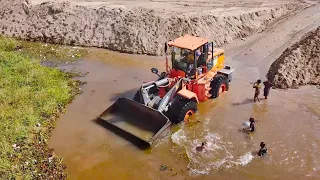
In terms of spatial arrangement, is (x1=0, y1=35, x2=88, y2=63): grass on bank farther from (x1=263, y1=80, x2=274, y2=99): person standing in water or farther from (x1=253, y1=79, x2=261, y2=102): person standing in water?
(x1=263, y1=80, x2=274, y2=99): person standing in water

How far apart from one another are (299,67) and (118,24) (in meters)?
9.46

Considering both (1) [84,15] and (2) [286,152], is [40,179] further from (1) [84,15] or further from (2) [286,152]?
(1) [84,15]

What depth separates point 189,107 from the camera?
1167 centimetres

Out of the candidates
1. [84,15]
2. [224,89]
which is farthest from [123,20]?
[224,89]

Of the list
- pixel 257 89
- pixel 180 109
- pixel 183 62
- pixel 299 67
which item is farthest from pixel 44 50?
pixel 299 67

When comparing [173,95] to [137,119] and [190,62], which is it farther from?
[137,119]

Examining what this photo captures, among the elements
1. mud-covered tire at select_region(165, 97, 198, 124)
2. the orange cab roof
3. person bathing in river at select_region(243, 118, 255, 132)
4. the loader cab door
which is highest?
the orange cab roof

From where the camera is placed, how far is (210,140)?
36.0 ft

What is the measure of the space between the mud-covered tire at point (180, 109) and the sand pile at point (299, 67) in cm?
432

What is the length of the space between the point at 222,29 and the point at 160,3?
4432mm

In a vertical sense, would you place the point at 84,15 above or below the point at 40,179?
above

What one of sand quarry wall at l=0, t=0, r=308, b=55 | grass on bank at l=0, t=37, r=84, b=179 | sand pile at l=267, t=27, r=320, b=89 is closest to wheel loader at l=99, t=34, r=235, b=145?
grass on bank at l=0, t=37, r=84, b=179

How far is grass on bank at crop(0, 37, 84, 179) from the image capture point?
32.0ft

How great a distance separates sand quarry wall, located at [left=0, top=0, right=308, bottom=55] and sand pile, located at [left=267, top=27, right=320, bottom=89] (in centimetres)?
410
